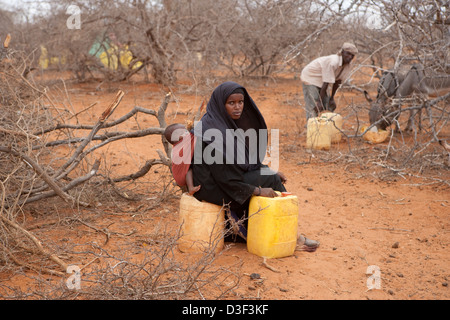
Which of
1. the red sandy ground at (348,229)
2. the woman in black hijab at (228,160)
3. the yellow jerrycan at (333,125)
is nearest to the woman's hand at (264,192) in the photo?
the woman in black hijab at (228,160)

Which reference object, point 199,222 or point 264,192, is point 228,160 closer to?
point 264,192

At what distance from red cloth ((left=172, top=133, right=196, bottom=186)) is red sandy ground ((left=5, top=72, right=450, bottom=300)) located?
0.55m

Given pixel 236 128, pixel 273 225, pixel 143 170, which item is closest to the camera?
pixel 273 225

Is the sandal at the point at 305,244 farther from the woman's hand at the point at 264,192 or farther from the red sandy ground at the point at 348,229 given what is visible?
the woman's hand at the point at 264,192

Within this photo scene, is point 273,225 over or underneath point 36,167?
underneath

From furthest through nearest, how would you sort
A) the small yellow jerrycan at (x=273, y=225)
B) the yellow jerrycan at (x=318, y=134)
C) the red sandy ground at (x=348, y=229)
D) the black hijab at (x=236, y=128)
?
the yellow jerrycan at (x=318, y=134) → the black hijab at (x=236, y=128) → the small yellow jerrycan at (x=273, y=225) → the red sandy ground at (x=348, y=229)

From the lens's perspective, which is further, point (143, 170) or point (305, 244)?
point (143, 170)

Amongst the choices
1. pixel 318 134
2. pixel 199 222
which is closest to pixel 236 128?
pixel 199 222

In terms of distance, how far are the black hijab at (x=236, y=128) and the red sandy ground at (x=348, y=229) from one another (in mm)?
669

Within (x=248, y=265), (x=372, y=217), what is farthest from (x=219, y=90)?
(x=372, y=217)

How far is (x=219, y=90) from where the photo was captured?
3.53 metres

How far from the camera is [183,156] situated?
11.7ft

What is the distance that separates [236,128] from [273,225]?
75 cm

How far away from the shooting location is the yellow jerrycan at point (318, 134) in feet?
22.6
